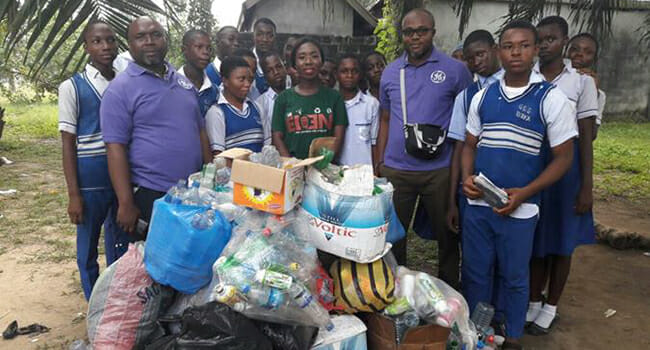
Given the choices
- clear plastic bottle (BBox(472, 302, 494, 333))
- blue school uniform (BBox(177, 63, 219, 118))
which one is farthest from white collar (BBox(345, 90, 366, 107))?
clear plastic bottle (BBox(472, 302, 494, 333))

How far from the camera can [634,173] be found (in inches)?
307

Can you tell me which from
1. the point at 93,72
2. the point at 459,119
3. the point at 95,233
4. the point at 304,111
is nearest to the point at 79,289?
the point at 95,233

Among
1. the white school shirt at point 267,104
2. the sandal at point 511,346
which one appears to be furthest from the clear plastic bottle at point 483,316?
the white school shirt at point 267,104

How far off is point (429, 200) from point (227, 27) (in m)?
2.49

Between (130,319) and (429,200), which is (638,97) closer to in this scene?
(429,200)

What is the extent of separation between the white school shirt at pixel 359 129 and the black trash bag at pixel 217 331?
170cm

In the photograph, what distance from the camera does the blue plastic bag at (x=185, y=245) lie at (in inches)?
83.5

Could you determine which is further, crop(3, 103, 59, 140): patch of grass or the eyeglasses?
crop(3, 103, 59, 140): patch of grass

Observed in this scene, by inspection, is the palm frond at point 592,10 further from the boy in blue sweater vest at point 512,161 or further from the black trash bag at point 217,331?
the black trash bag at point 217,331

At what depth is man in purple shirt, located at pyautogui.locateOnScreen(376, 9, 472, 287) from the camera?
3.08 meters

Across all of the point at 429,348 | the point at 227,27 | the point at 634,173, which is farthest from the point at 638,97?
the point at 429,348

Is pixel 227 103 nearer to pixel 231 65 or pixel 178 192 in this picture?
pixel 231 65

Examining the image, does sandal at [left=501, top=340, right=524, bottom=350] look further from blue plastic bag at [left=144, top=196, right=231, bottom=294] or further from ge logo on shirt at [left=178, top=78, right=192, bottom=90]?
ge logo on shirt at [left=178, top=78, right=192, bottom=90]

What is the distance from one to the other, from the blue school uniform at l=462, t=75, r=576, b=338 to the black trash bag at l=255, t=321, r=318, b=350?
1181mm
